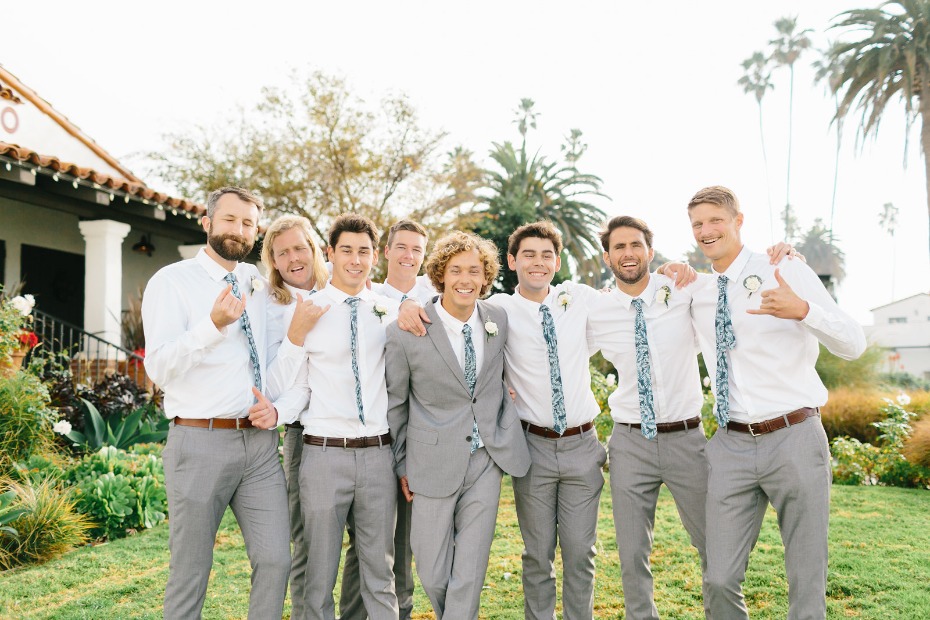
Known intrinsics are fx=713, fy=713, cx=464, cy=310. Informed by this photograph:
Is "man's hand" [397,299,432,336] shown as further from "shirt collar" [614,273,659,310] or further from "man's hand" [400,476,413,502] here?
"shirt collar" [614,273,659,310]

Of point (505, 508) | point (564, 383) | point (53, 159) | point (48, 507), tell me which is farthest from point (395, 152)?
point (564, 383)

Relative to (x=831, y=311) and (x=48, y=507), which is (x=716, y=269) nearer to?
(x=831, y=311)

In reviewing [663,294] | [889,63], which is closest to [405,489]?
[663,294]

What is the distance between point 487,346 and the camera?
4.14 meters

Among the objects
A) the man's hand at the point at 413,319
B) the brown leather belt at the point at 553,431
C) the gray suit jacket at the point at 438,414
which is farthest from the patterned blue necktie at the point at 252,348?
the brown leather belt at the point at 553,431

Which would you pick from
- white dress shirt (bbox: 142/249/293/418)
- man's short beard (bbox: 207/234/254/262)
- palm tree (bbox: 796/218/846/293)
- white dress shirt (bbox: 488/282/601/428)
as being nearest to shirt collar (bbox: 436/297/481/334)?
white dress shirt (bbox: 488/282/601/428)

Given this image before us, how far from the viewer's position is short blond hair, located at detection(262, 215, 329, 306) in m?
4.55

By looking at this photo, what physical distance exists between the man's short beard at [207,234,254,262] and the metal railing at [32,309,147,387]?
684cm

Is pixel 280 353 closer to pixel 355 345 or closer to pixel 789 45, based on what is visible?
pixel 355 345

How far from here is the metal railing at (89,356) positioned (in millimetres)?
10047

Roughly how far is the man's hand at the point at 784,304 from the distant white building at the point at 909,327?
59686 mm

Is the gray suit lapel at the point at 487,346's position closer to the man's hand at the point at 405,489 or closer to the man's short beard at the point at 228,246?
the man's hand at the point at 405,489

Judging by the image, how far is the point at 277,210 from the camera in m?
22.1

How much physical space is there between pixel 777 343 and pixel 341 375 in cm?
240
